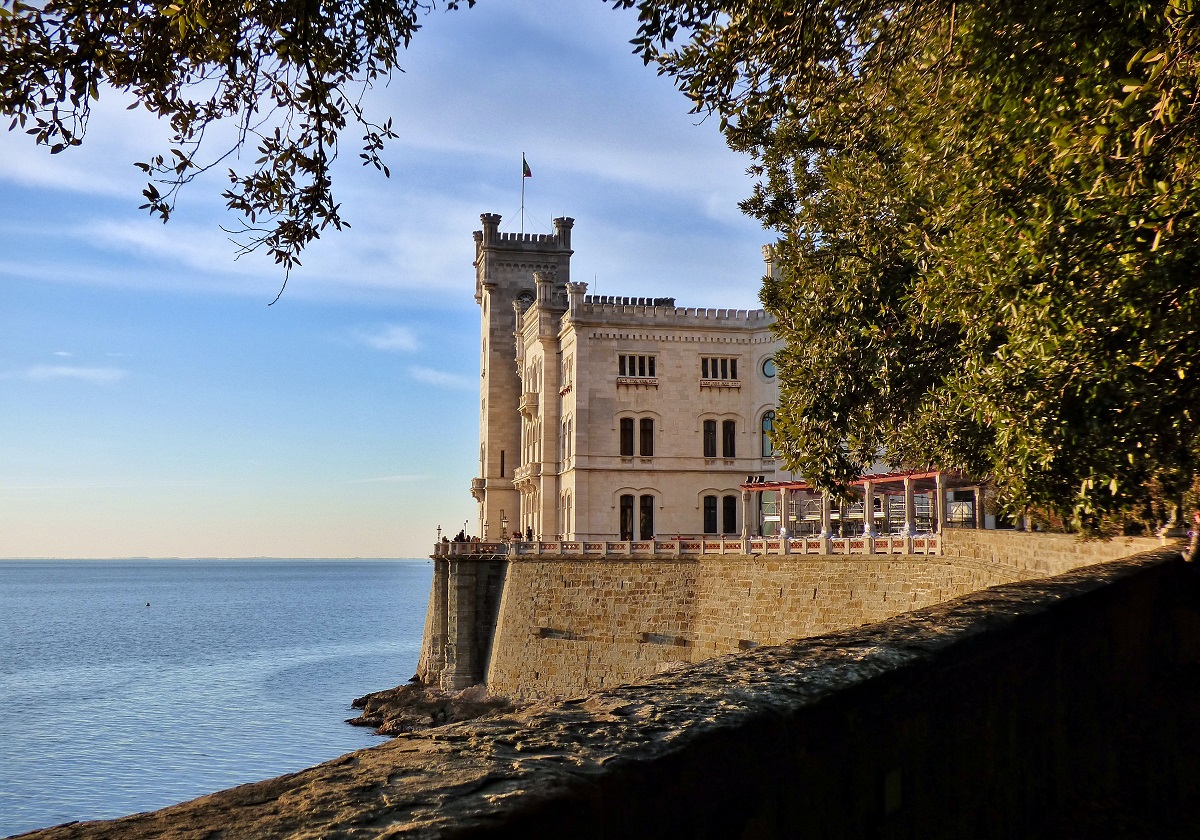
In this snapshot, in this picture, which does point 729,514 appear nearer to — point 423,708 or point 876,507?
point 876,507

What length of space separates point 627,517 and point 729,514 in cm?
439

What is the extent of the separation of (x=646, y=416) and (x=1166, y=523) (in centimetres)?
3177

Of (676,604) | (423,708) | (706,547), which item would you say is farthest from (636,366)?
(423,708)

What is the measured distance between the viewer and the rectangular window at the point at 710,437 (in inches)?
1797

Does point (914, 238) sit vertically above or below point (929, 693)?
above

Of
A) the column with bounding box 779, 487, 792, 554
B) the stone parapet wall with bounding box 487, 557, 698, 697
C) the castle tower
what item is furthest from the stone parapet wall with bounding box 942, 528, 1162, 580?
the castle tower

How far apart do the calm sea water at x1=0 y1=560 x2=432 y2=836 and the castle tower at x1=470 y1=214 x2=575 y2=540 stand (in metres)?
11.0

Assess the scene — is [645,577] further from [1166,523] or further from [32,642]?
[32,642]

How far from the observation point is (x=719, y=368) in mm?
45875

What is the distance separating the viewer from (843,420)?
16.6 metres

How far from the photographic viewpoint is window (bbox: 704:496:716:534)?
148 ft

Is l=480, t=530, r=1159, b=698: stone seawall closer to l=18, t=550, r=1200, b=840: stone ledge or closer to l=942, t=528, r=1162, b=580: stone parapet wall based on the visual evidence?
l=942, t=528, r=1162, b=580: stone parapet wall

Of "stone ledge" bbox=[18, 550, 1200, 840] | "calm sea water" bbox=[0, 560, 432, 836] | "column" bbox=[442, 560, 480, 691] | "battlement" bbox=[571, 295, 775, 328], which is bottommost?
"calm sea water" bbox=[0, 560, 432, 836]

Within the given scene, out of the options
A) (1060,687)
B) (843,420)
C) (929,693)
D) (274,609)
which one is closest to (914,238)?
(843,420)
